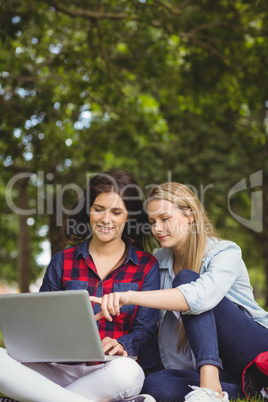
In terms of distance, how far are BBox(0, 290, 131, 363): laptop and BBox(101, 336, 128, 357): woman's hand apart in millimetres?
95

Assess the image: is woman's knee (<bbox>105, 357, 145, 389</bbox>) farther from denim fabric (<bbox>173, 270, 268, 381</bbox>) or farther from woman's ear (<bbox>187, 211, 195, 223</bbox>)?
woman's ear (<bbox>187, 211, 195, 223</bbox>)

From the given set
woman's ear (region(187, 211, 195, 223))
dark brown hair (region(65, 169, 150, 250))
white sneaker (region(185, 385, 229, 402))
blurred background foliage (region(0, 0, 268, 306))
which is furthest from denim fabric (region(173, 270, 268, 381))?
blurred background foliage (region(0, 0, 268, 306))

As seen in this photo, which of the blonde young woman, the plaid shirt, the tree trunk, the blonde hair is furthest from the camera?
the tree trunk

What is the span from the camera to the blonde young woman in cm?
244

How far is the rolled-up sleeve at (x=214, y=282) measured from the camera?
8.09 feet

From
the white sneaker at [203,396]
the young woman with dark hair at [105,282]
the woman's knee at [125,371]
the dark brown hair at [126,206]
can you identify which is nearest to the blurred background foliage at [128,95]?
the dark brown hair at [126,206]

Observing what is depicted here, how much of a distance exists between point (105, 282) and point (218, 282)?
678 millimetres

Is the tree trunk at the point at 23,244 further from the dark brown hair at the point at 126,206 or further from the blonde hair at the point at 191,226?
the blonde hair at the point at 191,226

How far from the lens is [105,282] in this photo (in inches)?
114

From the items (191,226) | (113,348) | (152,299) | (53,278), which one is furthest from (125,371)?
(191,226)

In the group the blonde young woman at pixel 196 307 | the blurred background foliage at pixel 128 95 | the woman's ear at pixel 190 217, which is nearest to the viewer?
the blonde young woman at pixel 196 307

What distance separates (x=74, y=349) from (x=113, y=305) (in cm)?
27

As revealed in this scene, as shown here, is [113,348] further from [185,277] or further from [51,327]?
[185,277]

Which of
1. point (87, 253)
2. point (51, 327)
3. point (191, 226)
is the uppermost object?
point (191, 226)
